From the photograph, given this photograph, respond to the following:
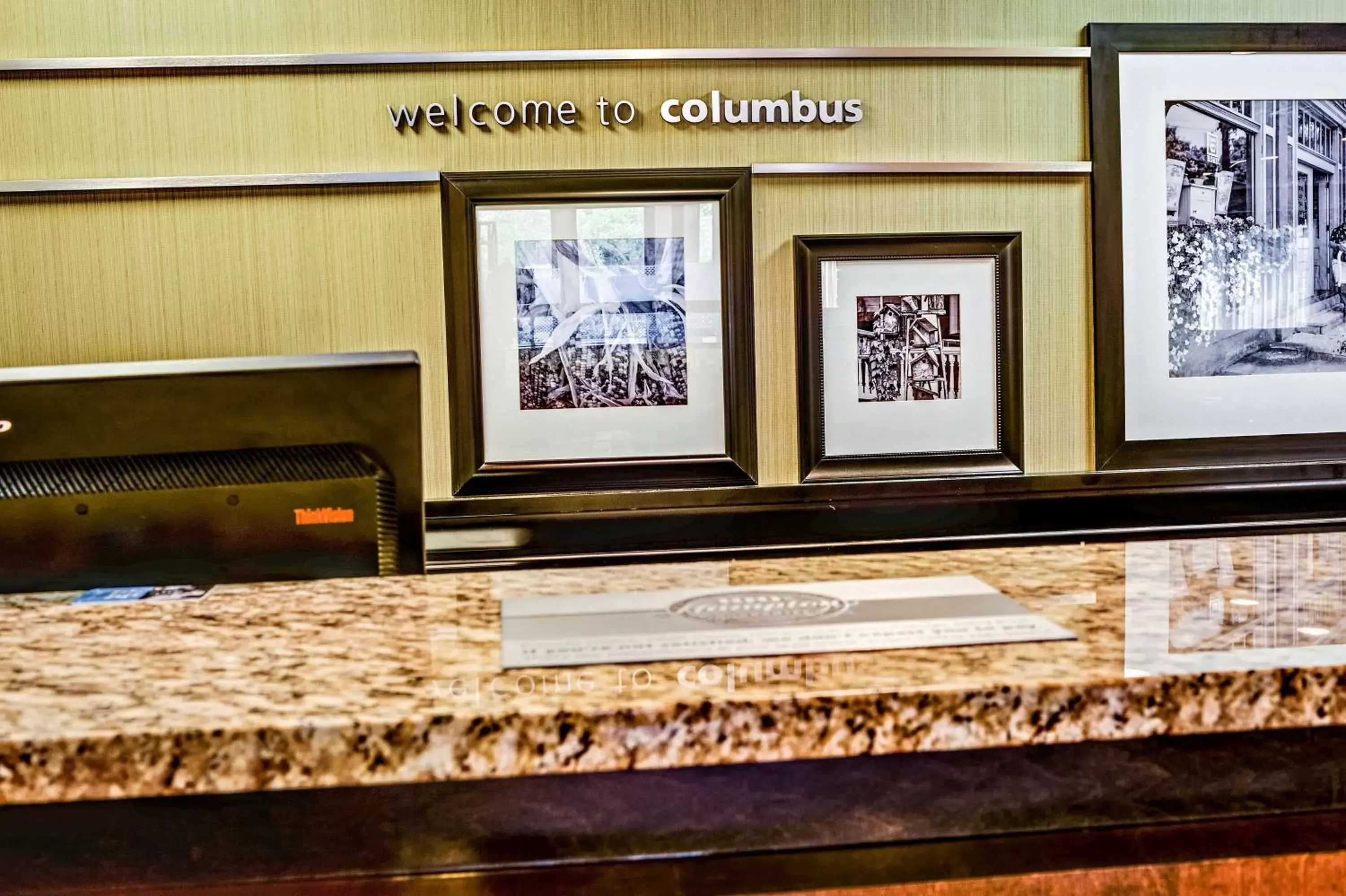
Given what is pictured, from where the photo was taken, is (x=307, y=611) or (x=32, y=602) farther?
(x=32, y=602)

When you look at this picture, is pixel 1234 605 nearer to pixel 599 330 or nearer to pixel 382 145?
pixel 599 330

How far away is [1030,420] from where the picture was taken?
2.75 meters

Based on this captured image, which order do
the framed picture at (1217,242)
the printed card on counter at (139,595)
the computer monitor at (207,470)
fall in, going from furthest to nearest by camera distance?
1. the framed picture at (1217,242)
2. the computer monitor at (207,470)
3. the printed card on counter at (139,595)

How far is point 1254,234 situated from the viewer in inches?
110

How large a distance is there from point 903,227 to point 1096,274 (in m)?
0.52

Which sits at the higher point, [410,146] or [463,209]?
[410,146]

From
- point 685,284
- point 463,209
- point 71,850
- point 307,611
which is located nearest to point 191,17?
point 463,209

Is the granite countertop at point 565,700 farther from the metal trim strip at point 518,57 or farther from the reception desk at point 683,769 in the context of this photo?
the metal trim strip at point 518,57

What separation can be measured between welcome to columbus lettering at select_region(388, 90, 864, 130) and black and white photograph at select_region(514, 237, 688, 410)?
0.29 meters

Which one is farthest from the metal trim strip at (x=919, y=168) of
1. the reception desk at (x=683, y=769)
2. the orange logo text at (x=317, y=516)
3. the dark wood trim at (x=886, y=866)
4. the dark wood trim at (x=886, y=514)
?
the dark wood trim at (x=886, y=866)

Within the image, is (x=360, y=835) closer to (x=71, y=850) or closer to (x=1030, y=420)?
(x=71, y=850)

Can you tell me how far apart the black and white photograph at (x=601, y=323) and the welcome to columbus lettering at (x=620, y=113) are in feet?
0.96

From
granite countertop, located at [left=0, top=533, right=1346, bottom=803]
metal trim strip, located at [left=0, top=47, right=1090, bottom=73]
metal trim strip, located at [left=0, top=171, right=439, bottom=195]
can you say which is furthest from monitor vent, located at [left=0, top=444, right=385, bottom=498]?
metal trim strip, located at [left=0, top=47, right=1090, bottom=73]

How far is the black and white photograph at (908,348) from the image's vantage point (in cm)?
268
